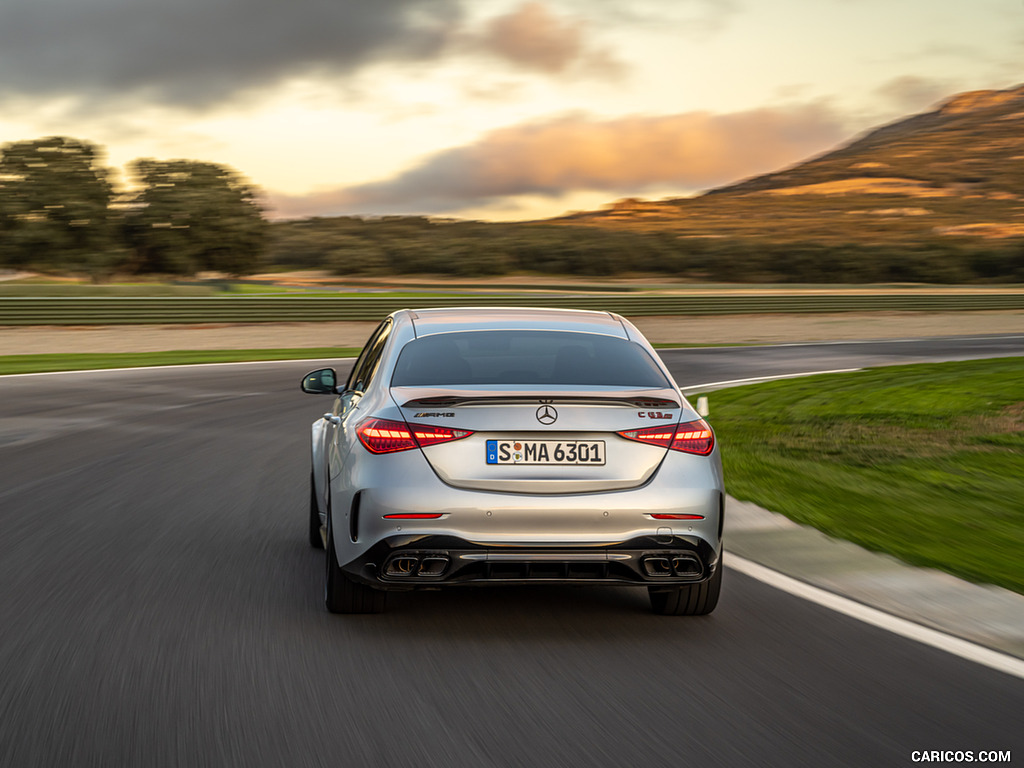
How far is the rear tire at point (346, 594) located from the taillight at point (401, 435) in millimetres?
615

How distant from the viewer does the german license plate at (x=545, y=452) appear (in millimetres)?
5156

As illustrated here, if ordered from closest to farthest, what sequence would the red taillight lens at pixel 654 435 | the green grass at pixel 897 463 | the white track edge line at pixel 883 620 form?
1. the white track edge line at pixel 883 620
2. the red taillight lens at pixel 654 435
3. the green grass at pixel 897 463

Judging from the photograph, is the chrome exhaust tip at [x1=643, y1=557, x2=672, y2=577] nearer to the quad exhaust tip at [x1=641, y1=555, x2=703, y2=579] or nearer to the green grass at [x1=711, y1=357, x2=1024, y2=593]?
the quad exhaust tip at [x1=641, y1=555, x2=703, y2=579]

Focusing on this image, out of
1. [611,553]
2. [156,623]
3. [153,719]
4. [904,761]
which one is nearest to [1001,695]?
[904,761]

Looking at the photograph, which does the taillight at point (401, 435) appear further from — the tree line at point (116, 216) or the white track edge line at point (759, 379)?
the tree line at point (116, 216)

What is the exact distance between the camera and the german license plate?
16.9 ft

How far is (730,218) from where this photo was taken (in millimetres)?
119125

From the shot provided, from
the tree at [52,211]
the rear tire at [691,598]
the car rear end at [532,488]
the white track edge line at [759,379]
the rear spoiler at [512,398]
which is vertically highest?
the tree at [52,211]

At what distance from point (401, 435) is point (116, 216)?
6157 centimetres

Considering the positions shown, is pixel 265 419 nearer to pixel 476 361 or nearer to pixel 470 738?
pixel 476 361

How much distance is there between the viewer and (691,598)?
5688 millimetres

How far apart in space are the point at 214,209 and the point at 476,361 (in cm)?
6014

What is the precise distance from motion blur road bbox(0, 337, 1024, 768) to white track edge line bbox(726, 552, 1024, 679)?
10cm

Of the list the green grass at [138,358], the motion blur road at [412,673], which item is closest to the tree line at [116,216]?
the green grass at [138,358]
